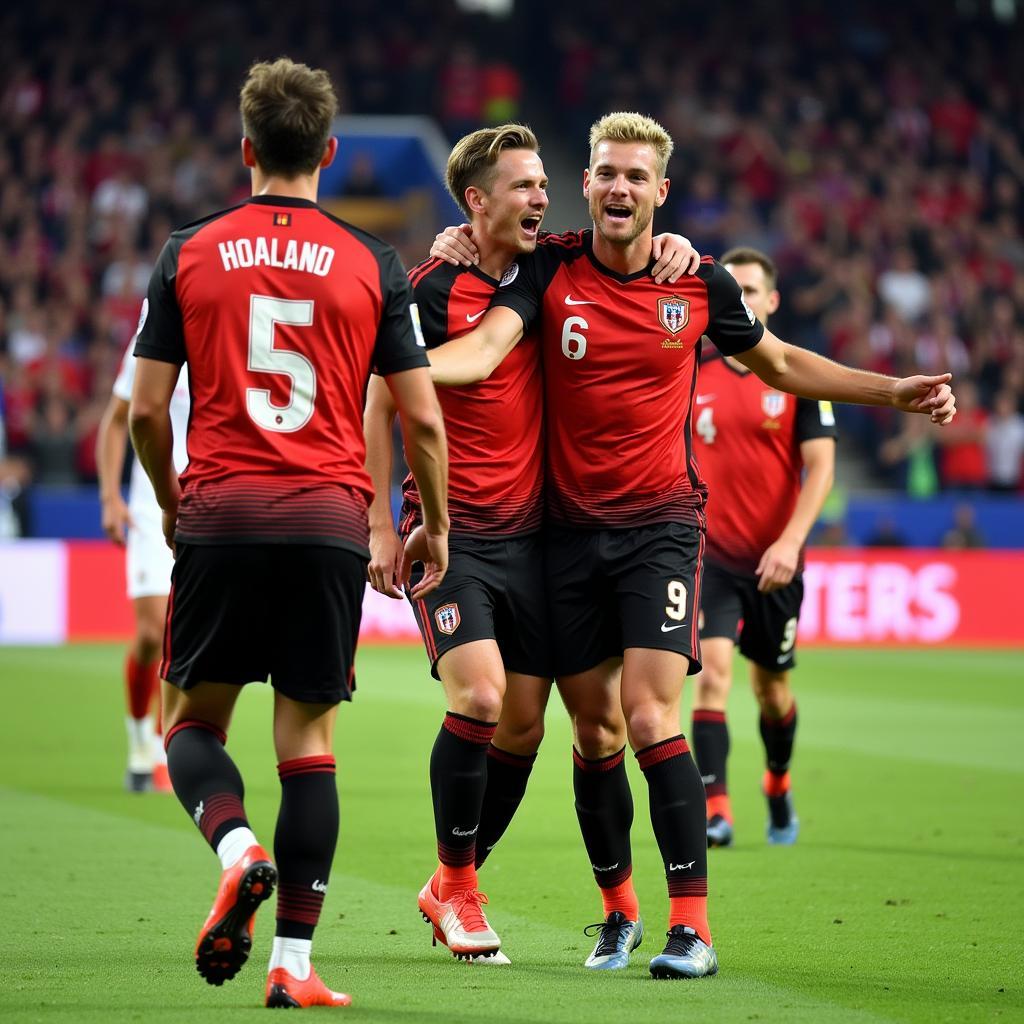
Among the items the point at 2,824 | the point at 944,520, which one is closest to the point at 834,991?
the point at 2,824

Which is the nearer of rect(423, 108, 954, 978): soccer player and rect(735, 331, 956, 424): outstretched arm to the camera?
rect(423, 108, 954, 978): soccer player

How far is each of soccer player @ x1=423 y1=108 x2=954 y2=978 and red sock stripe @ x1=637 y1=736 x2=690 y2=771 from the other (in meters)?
0.11

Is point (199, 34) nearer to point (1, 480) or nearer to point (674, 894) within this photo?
point (1, 480)

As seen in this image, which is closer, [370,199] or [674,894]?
[674,894]

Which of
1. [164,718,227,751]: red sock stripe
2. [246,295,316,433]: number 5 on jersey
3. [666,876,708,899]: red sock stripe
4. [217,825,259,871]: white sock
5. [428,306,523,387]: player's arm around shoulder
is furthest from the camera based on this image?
[428,306,523,387]: player's arm around shoulder

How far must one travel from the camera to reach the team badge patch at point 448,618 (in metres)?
5.55

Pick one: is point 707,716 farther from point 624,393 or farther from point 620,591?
point 624,393

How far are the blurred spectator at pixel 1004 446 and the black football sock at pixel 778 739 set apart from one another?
578 inches

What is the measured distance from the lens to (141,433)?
15.3 ft

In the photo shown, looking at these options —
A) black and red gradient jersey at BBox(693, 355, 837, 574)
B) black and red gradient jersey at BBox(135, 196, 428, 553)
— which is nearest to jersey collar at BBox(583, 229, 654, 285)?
black and red gradient jersey at BBox(135, 196, 428, 553)

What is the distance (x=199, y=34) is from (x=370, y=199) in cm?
408

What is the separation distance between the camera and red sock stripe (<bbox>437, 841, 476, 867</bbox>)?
18.4 feet

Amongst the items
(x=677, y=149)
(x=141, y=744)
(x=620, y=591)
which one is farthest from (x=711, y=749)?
(x=677, y=149)

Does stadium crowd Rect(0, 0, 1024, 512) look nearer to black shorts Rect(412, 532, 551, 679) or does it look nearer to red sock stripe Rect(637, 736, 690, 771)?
black shorts Rect(412, 532, 551, 679)
